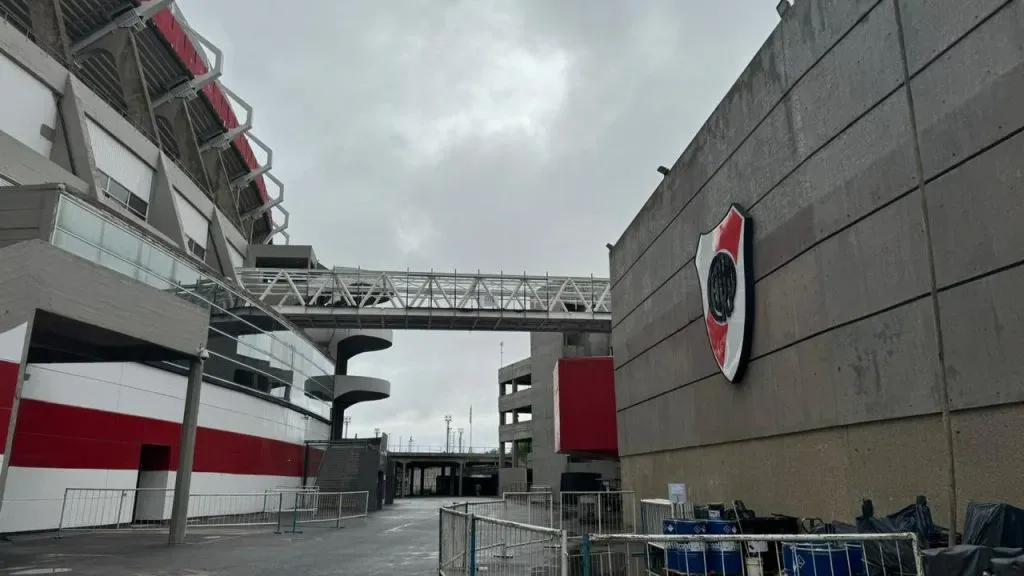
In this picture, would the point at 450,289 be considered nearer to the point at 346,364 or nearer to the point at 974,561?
the point at 346,364

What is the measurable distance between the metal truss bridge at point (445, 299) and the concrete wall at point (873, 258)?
2289 cm

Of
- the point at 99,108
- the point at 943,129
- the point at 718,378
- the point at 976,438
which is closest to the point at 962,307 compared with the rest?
the point at 976,438

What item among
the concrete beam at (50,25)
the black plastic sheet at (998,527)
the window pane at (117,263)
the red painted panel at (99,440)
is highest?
the concrete beam at (50,25)

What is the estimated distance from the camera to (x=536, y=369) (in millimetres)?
58219

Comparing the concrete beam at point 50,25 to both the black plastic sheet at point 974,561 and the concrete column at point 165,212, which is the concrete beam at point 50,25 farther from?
the black plastic sheet at point 974,561

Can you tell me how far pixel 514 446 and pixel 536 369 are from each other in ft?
41.9

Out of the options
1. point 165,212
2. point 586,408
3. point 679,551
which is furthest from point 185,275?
point 586,408

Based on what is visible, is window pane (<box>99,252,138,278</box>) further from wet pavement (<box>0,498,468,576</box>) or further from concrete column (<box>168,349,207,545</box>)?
wet pavement (<box>0,498,468,576</box>)

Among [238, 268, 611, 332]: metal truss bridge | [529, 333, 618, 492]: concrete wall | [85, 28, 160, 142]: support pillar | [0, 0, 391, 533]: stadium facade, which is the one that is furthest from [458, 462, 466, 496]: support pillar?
[85, 28, 160, 142]: support pillar

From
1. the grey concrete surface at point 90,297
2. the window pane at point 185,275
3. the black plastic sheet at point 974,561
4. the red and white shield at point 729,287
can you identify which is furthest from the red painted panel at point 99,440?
the black plastic sheet at point 974,561

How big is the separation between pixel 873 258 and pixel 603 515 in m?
14.2

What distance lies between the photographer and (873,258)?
30.0ft

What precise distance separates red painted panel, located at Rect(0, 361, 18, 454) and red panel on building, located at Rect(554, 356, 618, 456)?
2195cm

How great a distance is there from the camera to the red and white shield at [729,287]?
41.5 feet
